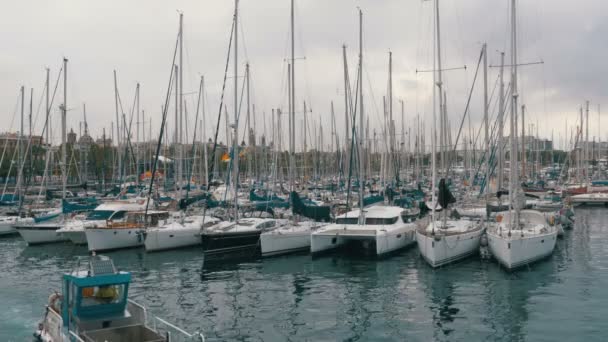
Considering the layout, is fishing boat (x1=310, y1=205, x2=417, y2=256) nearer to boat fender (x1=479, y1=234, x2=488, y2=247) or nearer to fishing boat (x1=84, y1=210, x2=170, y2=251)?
boat fender (x1=479, y1=234, x2=488, y2=247)

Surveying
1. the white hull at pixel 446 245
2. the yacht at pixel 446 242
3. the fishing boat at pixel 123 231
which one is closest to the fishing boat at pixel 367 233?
the yacht at pixel 446 242

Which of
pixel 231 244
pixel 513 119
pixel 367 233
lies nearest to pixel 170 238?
pixel 231 244

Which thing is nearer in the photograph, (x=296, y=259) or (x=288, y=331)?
(x=288, y=331)

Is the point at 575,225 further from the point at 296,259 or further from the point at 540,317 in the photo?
the point at 540,317

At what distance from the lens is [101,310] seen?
51.4ft

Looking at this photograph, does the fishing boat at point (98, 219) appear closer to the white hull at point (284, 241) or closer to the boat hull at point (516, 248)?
the white hull at point (284, 241)

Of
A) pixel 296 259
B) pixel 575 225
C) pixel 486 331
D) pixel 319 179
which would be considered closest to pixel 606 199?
pixel 575 225

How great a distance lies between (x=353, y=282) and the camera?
26438mm

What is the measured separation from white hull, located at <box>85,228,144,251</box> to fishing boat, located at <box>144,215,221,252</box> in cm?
170

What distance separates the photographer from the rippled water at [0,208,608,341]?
18.9 metres

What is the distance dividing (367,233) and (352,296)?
26.9ft

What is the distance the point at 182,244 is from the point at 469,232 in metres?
18.5

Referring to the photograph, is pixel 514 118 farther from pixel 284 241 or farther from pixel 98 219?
pixel 98 219

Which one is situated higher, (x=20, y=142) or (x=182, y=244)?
(x=20, y=142)
